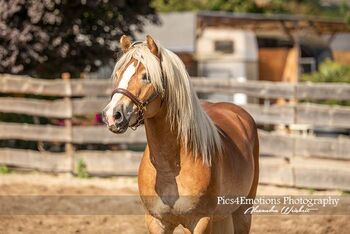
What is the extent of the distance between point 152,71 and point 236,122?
4.85 ft

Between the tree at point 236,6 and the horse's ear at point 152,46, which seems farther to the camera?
the tree at point 236,6


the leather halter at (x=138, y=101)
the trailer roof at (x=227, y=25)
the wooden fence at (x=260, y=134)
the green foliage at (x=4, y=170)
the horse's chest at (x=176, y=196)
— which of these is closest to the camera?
the leather halter at (x=138, y=101)

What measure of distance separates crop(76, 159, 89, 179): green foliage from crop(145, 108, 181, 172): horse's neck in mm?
5809

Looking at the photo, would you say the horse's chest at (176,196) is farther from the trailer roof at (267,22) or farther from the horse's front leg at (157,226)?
the trailer roof at (267,22)

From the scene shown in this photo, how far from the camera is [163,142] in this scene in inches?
163

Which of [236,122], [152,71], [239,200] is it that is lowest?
[239,200]

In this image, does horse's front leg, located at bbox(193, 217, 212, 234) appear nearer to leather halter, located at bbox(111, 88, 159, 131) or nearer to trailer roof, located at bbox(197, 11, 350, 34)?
leather halter, located at bbox(111, 88, 159, 131)

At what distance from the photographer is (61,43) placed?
1177cm

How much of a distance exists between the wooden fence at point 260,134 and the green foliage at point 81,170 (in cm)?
7

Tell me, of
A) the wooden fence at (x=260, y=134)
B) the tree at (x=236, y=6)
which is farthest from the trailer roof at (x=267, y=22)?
the wooden fence at (x=260, y=134)

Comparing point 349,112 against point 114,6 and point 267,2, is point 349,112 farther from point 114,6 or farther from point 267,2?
point 267,2

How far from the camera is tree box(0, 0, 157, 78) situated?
449 inches

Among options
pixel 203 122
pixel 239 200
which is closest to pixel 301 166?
pixel 239 200

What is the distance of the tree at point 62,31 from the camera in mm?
11414
